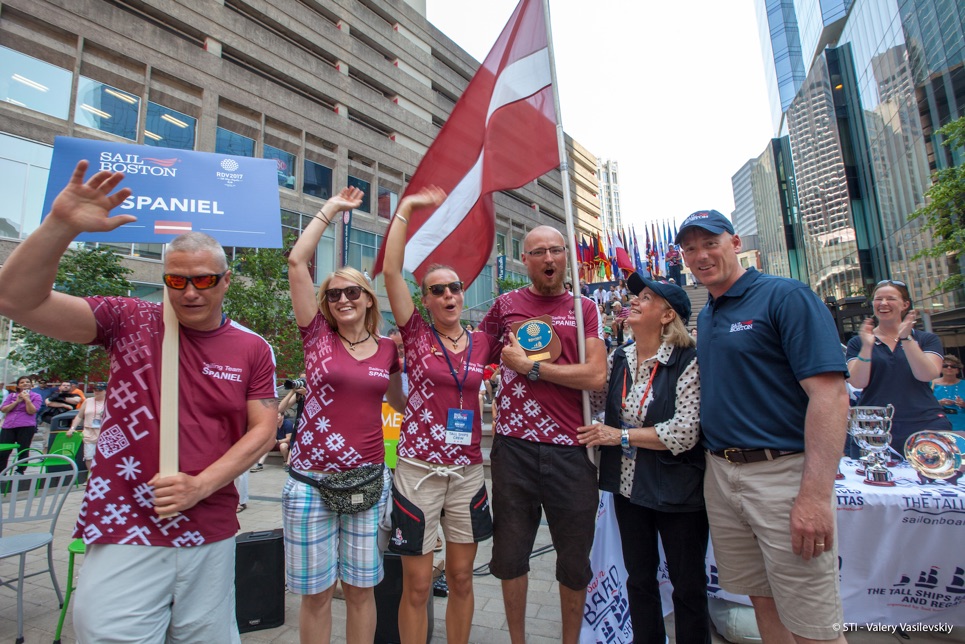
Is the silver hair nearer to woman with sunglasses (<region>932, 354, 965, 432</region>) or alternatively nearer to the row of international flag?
woman with sunglasses (<region>932, 354, 965, 432</region>)

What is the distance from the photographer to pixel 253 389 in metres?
2.07

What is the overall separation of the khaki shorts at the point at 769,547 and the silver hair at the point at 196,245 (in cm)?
241

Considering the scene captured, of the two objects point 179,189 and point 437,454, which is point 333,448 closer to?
point 437,454

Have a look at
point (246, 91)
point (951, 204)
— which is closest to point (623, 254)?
point (951, 204)

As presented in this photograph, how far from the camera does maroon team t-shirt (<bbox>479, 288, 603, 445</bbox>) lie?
2762mm

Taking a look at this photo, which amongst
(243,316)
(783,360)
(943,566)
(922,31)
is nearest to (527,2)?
(783,360)

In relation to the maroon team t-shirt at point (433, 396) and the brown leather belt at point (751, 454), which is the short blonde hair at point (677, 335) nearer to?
the brown leather belt at point (751, 454)

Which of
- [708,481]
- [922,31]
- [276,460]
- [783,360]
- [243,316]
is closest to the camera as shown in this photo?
[783,360]

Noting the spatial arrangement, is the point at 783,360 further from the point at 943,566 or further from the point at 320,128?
the point at 320,128

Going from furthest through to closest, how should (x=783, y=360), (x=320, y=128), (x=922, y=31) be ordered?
1. (x=320, y=128)
2. (x=922, y=31)
3. (x=783, y=360)

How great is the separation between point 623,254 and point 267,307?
17.8 m

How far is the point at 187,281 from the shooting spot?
1.89 meters

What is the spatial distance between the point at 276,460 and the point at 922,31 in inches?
1308

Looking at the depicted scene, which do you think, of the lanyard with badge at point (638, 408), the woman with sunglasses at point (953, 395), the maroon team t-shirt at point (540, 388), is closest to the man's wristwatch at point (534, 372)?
the maroon team t-shirt at point (540, 388)
